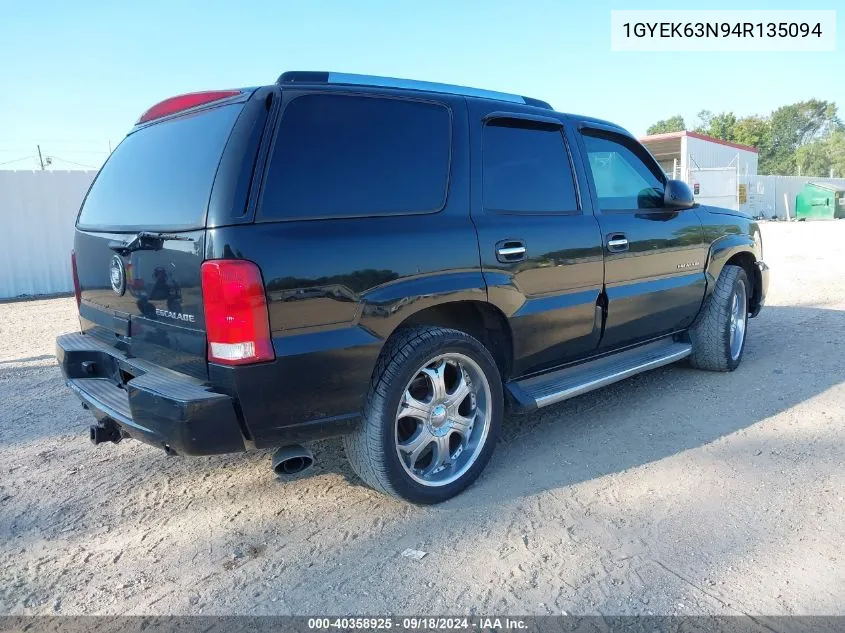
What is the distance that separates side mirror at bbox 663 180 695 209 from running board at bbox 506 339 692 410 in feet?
3.26

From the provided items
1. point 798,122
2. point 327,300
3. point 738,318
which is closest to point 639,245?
point 738,318

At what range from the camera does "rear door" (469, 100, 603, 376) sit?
10.7 ft

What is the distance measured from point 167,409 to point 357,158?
1.32m

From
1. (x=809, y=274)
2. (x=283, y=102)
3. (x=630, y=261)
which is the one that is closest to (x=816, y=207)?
(x=809, y=274)

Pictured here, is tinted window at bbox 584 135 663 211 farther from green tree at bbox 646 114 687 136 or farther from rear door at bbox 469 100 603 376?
green tree at bbox 646 114 687 136

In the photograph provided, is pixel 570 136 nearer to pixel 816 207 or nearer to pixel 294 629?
pixel 294 629

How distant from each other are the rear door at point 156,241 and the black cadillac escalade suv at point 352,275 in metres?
0.01

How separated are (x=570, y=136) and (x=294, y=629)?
10.2ft

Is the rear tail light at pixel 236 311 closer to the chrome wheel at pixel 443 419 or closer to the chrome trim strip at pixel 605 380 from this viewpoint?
the chrome wheel at pixel 443 419

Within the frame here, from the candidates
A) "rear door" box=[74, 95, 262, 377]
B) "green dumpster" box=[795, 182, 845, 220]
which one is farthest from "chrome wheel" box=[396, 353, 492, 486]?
"green dumpster" box=[795, 182, 845, 220]

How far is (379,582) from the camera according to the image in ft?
8.13

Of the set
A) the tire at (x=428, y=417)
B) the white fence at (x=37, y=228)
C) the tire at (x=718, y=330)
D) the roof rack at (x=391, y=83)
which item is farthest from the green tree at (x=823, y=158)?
the tire at (x=428, y=417)

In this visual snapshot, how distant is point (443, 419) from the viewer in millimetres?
3131

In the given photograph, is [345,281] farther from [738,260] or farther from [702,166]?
[702,166]
